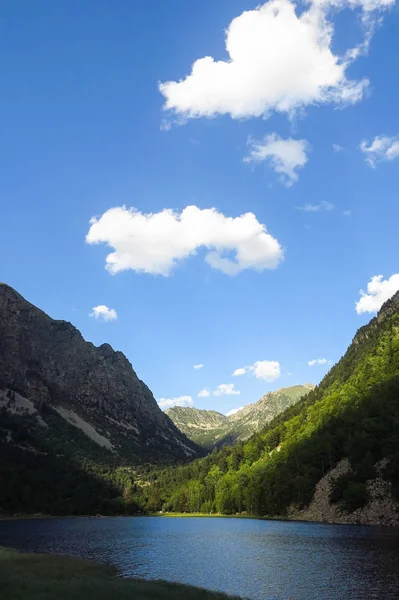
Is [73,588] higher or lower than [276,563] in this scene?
higher

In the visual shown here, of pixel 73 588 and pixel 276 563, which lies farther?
pixel 276 563

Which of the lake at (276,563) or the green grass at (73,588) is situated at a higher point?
the green grass at (73,588)

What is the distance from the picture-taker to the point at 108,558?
83.0 meters

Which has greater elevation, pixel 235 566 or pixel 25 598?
pixel 25 598

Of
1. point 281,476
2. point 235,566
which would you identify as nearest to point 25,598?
point 235,566

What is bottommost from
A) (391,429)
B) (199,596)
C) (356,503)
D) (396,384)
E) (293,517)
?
(293,517)

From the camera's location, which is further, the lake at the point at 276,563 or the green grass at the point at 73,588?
the lake at the point at 276,563

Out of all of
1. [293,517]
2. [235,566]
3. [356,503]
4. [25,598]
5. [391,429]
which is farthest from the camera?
[293,517]

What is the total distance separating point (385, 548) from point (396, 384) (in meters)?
125

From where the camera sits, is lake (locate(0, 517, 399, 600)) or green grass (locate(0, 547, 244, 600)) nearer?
green grass (locate(0, 547, 244, 600))

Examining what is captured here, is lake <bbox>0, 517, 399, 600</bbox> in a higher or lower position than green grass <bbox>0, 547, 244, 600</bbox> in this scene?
lower

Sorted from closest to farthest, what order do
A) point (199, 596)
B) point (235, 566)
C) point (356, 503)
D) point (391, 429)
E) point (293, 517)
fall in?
point (199, 596) → point (235, 566) → point (356, 503) → point (391, 429) → point (293, 517)

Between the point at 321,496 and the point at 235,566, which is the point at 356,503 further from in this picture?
the point at 235,566

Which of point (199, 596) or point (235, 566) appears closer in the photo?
point (199, 596)
